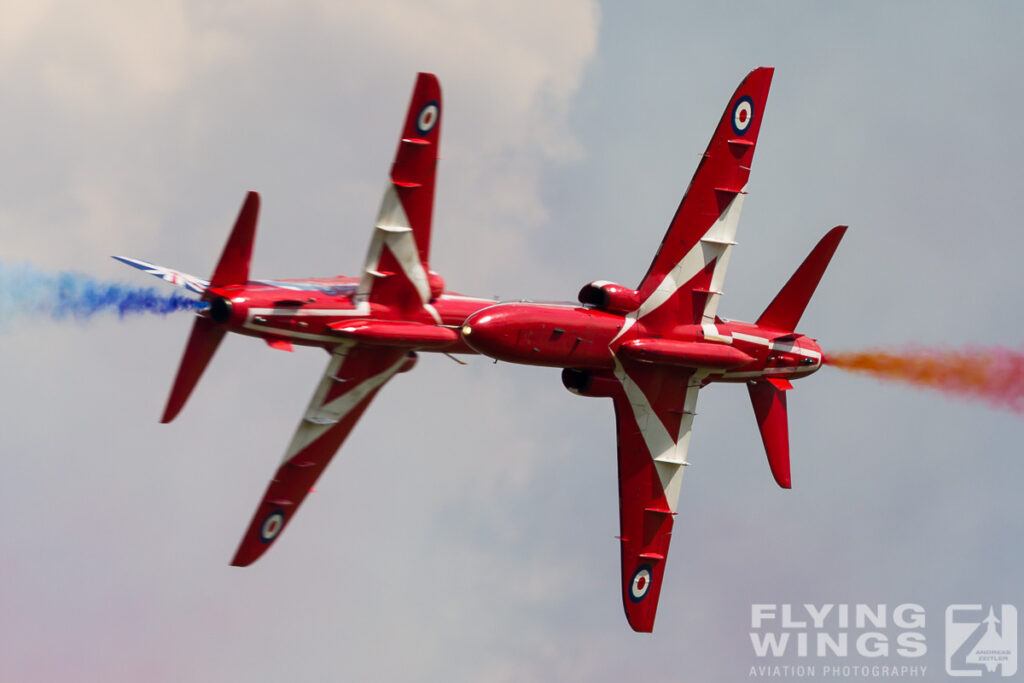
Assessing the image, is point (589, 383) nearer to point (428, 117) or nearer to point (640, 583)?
point (640, 583)

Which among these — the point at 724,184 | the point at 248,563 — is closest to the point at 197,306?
the point at 248,563

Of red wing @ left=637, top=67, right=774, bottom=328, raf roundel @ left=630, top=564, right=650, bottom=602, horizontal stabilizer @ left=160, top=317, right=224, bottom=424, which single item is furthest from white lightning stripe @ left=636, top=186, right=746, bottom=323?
horizontal stabilizer @ left=160, top=317, right=224, bottom=424

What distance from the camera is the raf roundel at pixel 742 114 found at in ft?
137

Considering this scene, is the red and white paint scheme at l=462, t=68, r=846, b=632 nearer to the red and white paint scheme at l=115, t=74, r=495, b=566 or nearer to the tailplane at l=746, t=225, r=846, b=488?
the tailplane at l=746, t=225, r=846, b=488

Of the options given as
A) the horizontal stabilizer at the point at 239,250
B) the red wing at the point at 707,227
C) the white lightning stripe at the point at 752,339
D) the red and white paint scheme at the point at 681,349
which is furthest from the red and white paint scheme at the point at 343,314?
the white lightning stripe at the point at 752,339

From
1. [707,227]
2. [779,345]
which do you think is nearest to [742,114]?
[707,227]

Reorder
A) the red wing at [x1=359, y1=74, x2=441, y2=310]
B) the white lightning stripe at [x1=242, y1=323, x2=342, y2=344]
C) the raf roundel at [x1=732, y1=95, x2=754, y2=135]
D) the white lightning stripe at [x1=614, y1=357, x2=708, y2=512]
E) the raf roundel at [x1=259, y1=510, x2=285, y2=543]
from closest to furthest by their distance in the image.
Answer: the white lightning stripe at [x1=242, y1=323, x2=342, y2=344]
the red wing at [x1=359, y1=74, x2=441, y2=310]
the raf roundel at [x1=259, y1=510, x2=285, y2=543]
the white lightning stripe at [x1=614, y1=357, x2=708, y2=512]
the raf roundel at [x1=732, y1=95, x2=754, y2=135]

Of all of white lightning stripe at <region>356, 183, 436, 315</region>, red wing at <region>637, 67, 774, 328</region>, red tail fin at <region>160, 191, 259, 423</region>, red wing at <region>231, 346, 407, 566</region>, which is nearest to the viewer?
red tail fin at <region>160, 191, 259, 423</region>

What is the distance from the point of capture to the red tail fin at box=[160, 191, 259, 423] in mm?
37062

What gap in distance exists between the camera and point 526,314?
3825 cm

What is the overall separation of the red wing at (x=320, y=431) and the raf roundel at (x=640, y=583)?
7599mm

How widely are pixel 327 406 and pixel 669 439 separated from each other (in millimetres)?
8075

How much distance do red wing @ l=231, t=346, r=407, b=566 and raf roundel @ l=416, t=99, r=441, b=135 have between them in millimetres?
4854

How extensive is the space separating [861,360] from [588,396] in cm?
789
